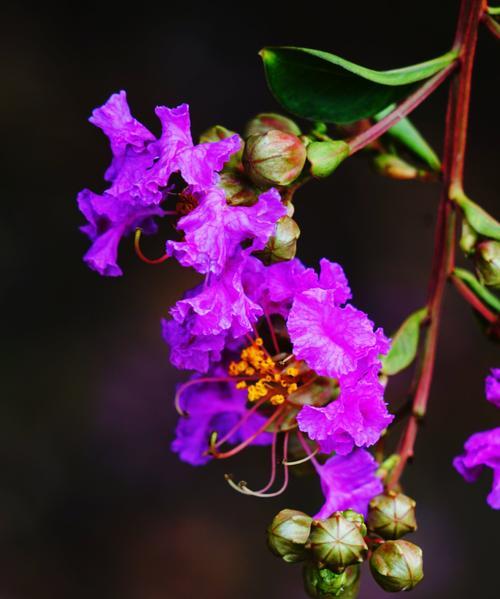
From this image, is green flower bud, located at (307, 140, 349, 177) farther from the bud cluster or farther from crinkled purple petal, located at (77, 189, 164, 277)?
the bud cluster

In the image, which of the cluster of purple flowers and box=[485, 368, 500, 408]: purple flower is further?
box=[485, 368, 500, 408]: purple flower

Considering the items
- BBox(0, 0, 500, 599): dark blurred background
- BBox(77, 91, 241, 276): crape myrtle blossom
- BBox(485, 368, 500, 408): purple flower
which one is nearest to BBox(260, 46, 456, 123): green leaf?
BBox(77, 91, 241, 276): crape myrtle blossom

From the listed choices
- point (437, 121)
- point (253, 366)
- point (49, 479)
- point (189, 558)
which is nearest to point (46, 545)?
point (49, 479)

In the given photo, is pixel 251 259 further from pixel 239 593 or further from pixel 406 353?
pixel 239 593

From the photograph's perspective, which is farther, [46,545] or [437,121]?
[46,545]

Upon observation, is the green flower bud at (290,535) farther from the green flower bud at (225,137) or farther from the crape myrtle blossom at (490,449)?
the green flower bud at (225,137)

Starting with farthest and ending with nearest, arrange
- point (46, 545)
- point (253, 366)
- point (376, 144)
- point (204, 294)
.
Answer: point (46, 545)
point (376, 144)
point (253, 366)
point (204, 294)

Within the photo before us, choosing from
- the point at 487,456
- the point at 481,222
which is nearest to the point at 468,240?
the point at 481,222
